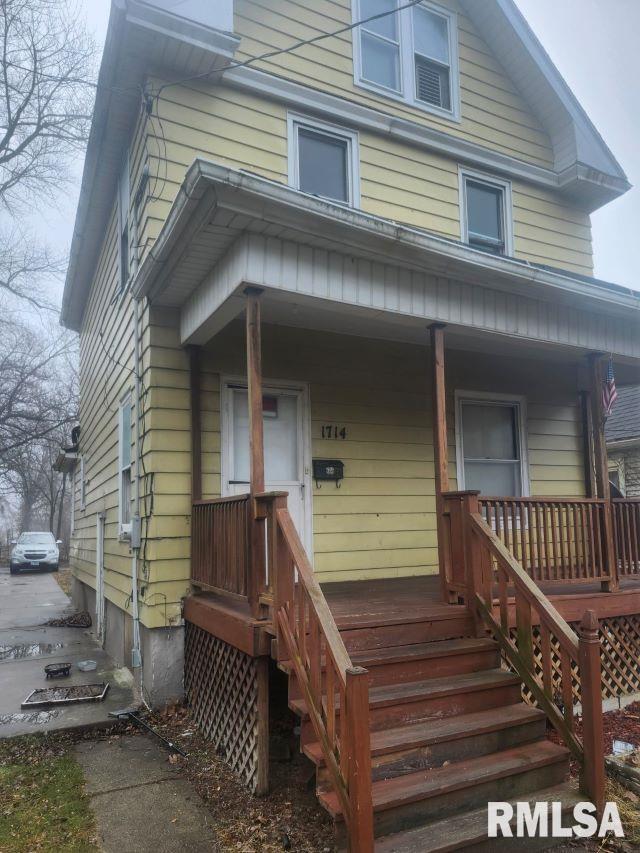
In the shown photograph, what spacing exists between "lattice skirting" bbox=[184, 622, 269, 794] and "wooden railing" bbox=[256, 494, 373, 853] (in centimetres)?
56

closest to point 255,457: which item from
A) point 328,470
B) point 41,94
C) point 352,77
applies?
point 328,470

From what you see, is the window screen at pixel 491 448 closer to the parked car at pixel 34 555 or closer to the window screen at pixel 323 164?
the window screen at pixel 323 164

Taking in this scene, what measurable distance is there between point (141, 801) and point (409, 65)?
8.18 meters

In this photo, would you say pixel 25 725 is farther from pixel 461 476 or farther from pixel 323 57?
pixel 323 57

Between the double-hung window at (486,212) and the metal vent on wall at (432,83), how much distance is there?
970 millimetres

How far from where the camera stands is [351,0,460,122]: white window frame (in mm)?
7434

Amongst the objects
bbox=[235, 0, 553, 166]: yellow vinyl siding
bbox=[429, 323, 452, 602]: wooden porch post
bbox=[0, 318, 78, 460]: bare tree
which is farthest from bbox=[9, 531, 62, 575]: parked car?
bbox=[429, 323, 452, 602]: wooden porch post

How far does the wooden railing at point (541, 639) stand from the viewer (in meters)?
3.49

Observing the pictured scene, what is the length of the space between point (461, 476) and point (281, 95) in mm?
4648

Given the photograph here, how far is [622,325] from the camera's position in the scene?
21.0 ft

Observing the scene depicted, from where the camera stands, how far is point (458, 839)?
3041 millimetres

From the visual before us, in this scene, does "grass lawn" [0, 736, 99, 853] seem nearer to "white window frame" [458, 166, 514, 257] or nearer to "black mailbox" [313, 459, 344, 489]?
"black mailbox" [313, 459, 344, 489]

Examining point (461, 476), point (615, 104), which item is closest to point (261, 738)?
point (461, 476)

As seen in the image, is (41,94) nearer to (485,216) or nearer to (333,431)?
(485,216)
